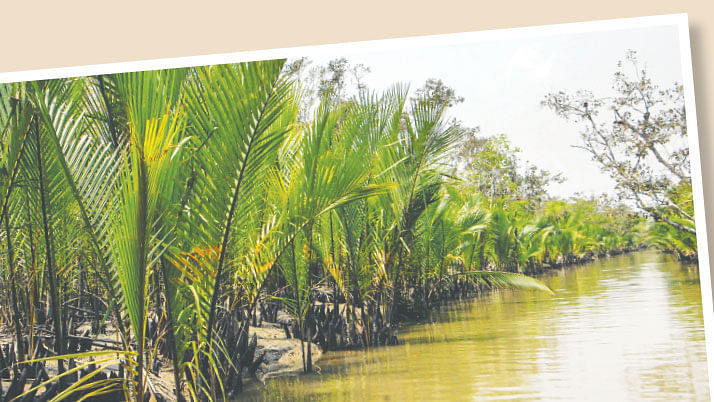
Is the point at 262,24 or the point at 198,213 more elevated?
the point at 262,24

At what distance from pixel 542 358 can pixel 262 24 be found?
318 cm

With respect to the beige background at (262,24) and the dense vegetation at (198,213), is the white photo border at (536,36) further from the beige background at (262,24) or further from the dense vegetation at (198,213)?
the dense vegetation at (198,213)

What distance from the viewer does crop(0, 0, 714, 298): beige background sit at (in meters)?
3.64

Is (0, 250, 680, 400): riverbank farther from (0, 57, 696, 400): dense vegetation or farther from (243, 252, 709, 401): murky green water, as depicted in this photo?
(243, 252, 709, 401): murky green water

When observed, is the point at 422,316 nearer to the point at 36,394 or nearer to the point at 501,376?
the point at 501,376

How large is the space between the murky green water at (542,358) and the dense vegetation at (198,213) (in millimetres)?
511

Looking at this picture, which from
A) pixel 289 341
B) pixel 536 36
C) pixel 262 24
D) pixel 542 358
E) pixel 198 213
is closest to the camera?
pixel 198 213

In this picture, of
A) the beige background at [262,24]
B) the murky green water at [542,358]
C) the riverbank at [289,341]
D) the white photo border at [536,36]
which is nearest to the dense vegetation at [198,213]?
the riverbank at [289,341]

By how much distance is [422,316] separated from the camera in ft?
25.8

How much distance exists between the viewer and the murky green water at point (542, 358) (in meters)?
3.89

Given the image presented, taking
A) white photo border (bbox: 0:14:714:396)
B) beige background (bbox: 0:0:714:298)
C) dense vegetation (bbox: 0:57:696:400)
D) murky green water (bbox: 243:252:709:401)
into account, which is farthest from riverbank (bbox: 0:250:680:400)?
beige background (bbox: 0:0:714:298)

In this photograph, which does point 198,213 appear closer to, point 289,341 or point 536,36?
point 536,36

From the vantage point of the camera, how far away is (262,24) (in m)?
4.02

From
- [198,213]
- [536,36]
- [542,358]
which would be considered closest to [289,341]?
[542,358]
